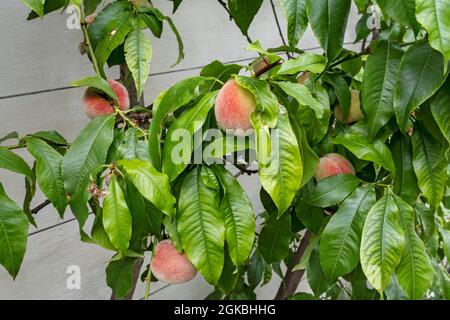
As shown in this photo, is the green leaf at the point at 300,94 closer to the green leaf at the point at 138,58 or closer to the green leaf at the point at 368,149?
the green leaf at the point at 368,149

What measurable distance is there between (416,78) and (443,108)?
0.15 feet

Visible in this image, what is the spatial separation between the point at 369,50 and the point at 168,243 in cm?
36

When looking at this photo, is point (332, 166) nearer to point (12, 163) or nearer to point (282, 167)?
point (282, 167)

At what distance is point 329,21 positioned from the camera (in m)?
0.52

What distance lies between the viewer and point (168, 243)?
0.62 m

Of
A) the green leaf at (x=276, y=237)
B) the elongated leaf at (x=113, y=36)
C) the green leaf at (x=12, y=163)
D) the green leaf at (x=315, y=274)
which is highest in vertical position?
the elongated leaf at (x=113, y=36)

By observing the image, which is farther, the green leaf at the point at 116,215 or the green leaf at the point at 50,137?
the green leaf at the point at 50,137

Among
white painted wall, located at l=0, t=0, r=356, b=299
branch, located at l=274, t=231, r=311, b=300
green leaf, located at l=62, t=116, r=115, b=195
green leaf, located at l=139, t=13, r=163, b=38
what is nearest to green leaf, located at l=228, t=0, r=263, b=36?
green leaf, located at l=139, t=13, r=163, b=38

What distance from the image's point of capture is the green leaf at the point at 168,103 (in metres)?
0.52

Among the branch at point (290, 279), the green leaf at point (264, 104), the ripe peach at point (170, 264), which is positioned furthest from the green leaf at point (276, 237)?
the branch at point (290, 279)

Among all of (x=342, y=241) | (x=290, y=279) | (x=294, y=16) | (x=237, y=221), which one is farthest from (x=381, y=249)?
(x=290, y=279)

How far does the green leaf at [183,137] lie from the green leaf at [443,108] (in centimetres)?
24

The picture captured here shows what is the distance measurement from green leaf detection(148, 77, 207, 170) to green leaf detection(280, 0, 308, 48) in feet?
0.36

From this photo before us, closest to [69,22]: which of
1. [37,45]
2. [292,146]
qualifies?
[37,45]
